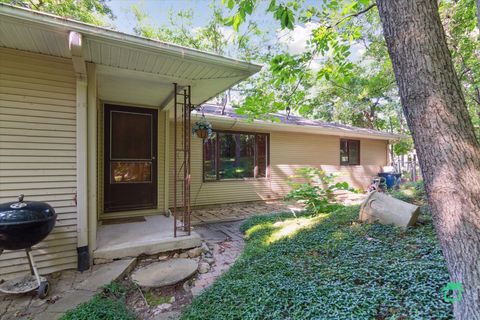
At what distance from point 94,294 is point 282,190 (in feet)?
21.1

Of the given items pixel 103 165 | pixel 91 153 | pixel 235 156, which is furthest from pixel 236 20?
pixel 235 156

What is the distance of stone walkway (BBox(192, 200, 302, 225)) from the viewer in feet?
18.5

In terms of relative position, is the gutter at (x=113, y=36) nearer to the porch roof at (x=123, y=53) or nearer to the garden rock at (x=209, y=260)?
the porch roof at (x=123, y=53)

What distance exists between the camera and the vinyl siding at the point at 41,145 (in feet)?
8.33

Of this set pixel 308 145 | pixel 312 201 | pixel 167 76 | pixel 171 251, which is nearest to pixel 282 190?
pixel 308 145

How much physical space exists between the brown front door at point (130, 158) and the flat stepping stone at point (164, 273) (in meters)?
2.09

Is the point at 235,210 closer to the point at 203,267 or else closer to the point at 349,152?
the point at 203,267

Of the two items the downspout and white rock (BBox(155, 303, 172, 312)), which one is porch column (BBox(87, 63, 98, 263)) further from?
white rock (BBox(155, 303, 172, 312))

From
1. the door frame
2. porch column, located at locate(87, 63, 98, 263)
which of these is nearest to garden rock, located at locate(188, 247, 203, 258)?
porch column, located at locate(87, 63, 98, 263)

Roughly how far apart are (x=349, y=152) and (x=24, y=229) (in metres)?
10.1

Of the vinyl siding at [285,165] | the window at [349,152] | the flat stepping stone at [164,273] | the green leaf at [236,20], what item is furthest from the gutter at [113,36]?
the window at [349,152]

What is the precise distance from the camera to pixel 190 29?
12.8 meters

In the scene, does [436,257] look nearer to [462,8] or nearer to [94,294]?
[94,294]

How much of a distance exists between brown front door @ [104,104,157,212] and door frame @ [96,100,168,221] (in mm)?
57
